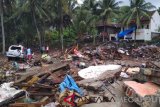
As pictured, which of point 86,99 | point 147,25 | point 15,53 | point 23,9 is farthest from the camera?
point 147,25

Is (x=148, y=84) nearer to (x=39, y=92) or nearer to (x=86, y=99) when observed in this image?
(x=86, y=99)

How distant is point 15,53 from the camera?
90.5ft

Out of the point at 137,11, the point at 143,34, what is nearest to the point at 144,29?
the point at 143,34

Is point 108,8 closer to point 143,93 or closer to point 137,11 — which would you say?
point 137,11

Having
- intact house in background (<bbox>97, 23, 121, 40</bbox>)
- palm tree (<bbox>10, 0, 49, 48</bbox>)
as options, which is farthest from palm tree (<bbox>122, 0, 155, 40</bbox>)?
palm tree (<bbox>10, 0, 49, 48</bbox>)

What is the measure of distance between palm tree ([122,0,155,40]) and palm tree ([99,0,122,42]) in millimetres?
2335

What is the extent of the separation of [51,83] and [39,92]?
1145mm

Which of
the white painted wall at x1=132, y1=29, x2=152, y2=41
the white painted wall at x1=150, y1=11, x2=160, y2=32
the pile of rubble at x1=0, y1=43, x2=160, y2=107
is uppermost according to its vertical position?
the white painted wall at x1=150, y1=11, x2=160, y2=32

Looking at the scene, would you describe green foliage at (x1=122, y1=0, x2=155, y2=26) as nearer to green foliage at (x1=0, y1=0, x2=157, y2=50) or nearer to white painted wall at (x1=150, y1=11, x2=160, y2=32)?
green foliage at (x1=0, y1=0, x2=157, y2=50)

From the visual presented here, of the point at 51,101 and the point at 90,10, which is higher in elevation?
the point at 90,10

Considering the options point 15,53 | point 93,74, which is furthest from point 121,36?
point 93,74

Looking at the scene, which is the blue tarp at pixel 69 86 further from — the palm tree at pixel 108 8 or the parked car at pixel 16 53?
the palm tree at pixel 108 8

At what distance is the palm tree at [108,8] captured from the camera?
159 ft

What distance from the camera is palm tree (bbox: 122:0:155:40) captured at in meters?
47.0
